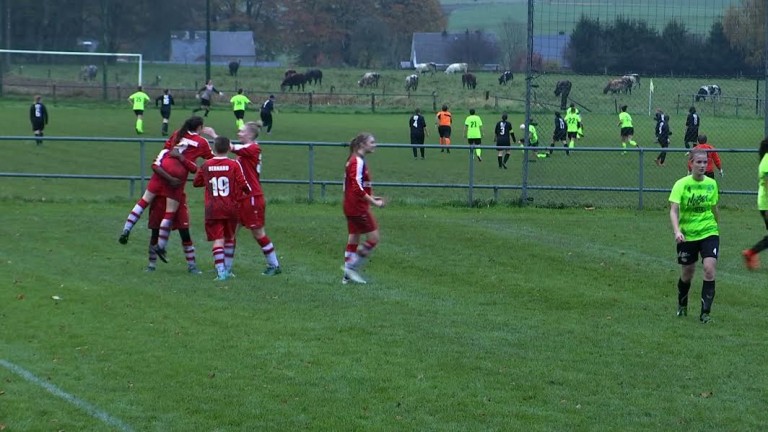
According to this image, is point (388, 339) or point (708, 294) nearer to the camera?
point (388, 339)

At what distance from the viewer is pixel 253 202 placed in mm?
14492

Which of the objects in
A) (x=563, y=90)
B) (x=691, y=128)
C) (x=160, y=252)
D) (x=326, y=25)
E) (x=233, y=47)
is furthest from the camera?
(x=326, y=25)

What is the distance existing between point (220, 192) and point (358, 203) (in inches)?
61.9

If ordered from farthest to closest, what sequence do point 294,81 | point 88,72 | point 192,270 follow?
point 294,81 → point 88,72 → point 192,270

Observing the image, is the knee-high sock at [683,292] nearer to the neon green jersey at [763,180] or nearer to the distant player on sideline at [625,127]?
the neon green jersey at [763,180]

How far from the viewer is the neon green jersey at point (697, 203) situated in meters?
11.9

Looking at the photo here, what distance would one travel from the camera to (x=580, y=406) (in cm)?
870

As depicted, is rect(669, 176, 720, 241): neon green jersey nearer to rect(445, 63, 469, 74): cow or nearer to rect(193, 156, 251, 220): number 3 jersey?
rect(193, 156, 251, 220): number 3 jersey

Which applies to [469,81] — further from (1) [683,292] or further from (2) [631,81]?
(1) [683,292]

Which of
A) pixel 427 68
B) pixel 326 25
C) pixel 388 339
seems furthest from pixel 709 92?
pixel 326 25

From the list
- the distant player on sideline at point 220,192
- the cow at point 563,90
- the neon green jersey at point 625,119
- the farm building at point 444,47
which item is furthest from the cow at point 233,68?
the distant player on sideline at point 220,192

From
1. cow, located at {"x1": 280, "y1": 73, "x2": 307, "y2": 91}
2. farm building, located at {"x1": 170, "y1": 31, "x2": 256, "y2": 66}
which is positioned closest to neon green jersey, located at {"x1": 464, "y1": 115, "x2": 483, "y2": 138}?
cow, located at {"x1": 280, "y1": 73, "x2": 307, "y2": 91}

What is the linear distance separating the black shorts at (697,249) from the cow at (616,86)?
13.3 m

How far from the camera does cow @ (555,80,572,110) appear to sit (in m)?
23.8
